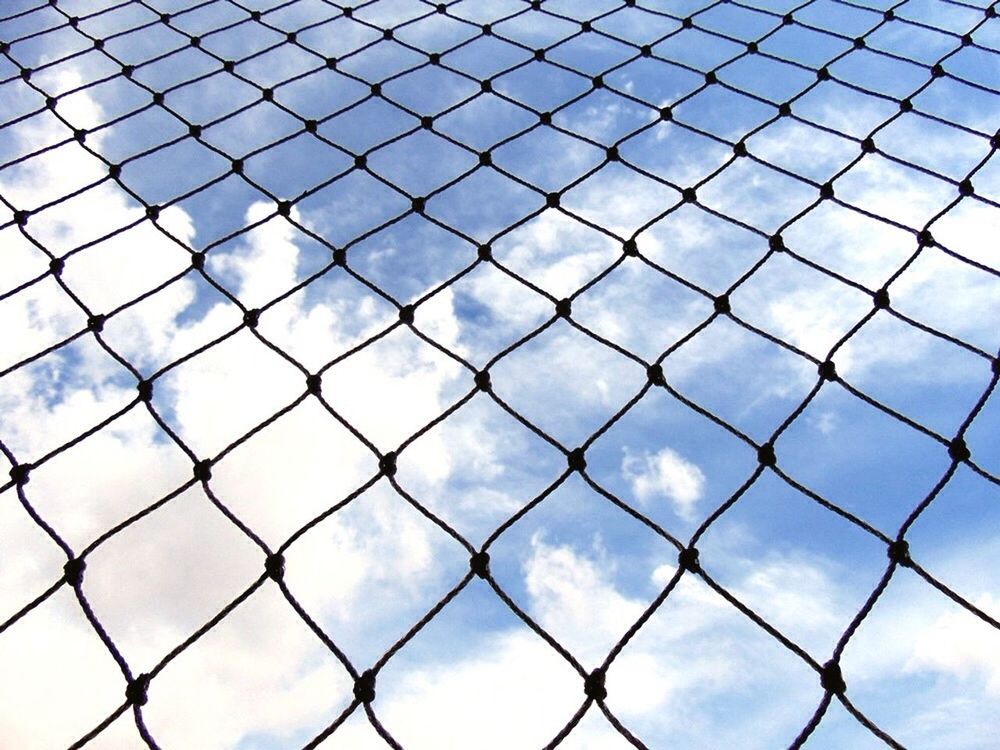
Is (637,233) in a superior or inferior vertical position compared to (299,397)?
superior

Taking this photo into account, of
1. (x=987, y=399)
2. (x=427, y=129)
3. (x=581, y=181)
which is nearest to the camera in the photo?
(x=987, y=399)

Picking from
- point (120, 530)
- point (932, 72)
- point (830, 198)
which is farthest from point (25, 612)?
point (932, 72)

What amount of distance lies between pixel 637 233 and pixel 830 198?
0.56 metres

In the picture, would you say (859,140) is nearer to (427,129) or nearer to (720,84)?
(720,84)

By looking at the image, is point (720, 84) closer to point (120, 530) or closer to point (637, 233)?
point (637, 233)

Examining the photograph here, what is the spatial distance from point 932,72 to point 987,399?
1421mm

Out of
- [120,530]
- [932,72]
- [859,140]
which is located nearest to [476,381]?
[120,530]

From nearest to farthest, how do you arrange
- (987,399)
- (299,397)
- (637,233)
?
(987,399)
(299,397)
(637,233)

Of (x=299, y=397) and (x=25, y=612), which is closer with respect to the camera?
(x=25, y=612)

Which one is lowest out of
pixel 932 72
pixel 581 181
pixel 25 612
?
pixel 25 612

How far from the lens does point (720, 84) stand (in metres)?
2.94

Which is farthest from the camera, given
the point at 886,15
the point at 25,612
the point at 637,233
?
the point at 886,15

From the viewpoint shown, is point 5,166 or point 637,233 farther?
point 5,166

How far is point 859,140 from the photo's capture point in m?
2.68
